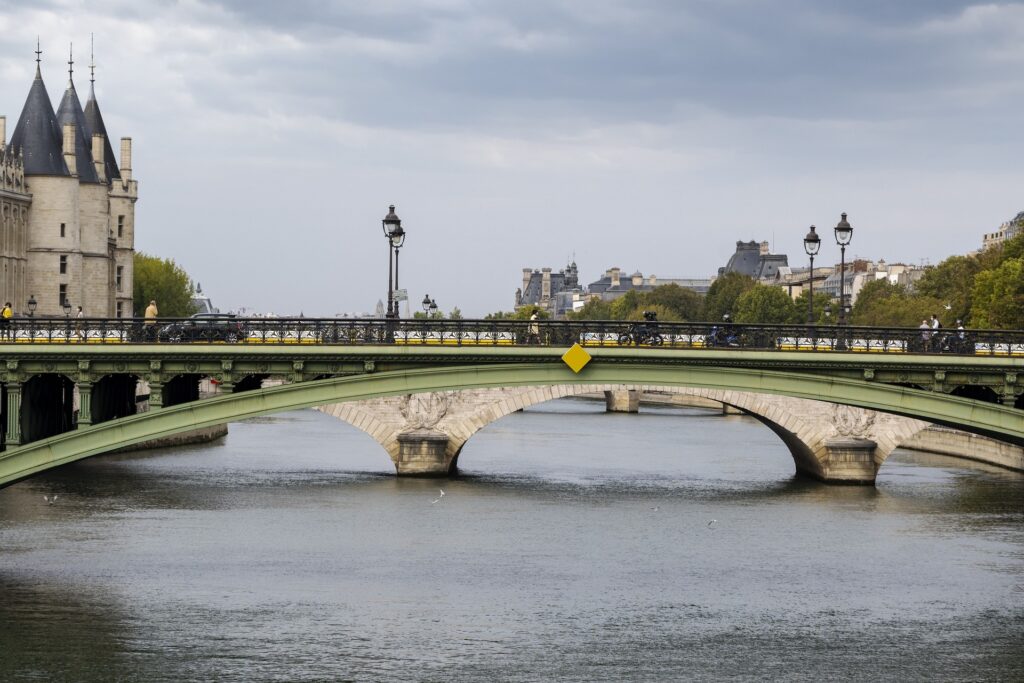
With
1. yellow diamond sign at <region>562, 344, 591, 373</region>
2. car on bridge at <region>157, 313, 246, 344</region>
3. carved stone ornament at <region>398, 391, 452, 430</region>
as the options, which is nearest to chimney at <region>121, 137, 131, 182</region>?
carved stone ornament at <region>398, 391, 452, 430</region>

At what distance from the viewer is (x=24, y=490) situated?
50031mm

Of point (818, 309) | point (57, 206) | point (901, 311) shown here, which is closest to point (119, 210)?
point (57, 206)

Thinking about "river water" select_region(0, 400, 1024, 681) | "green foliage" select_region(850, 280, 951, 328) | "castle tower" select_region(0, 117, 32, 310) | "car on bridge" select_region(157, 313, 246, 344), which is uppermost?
"castle tower" select_region(0, 117, 32, 310)

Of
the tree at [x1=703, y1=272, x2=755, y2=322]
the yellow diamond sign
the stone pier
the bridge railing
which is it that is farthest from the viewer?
the tree at [x1=703, y1=272, x2=755, y2=322]

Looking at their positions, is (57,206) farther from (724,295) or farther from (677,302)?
(677,302)

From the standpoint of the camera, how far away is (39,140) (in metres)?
84.6

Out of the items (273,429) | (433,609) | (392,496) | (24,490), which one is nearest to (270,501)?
(392,496)

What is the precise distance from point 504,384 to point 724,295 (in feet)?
417

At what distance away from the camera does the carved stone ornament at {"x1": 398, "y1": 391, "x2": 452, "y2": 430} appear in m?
52.3

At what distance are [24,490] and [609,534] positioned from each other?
18446 millimetres

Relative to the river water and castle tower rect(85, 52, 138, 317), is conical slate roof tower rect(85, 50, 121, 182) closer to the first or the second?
castle tower rect(85, 52, 138, 317)

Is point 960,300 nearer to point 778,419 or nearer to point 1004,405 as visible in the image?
point 778,419

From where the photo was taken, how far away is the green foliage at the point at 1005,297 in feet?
263

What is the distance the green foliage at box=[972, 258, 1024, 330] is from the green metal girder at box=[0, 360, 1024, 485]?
164 ft
